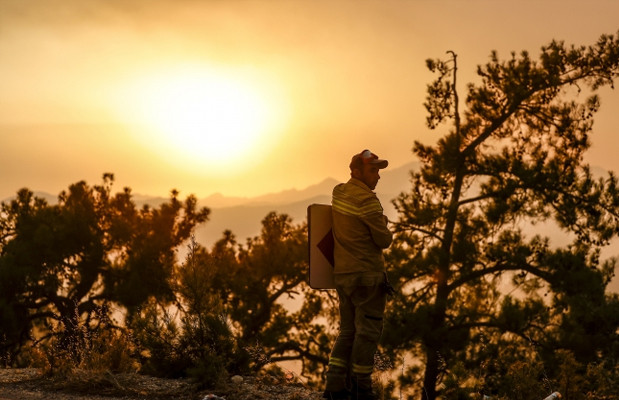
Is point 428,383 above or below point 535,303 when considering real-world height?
below

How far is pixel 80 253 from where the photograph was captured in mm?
21141

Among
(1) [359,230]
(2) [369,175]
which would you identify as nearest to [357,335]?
(1) [359,230]

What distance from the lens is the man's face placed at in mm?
5969

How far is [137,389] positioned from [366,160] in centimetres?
349

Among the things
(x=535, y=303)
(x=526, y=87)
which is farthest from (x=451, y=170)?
(x=535, y=303)

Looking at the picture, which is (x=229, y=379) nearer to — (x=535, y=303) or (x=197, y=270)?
(x=197, y=270)

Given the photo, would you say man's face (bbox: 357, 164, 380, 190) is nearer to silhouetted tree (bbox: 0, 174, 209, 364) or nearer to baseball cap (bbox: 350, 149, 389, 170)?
baseball cap (bbox: 350, 149, 389, 170)

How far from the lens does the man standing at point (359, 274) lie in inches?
229

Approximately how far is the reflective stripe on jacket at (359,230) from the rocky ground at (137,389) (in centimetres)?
180

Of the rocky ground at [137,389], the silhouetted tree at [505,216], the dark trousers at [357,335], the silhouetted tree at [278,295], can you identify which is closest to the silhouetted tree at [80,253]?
the silhouetted tree at [278,295]

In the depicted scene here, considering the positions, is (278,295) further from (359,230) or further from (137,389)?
(359,230)

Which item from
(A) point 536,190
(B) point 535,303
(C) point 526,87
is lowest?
(B) point 535,303

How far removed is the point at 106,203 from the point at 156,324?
14.9 metres

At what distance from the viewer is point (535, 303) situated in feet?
49.5
